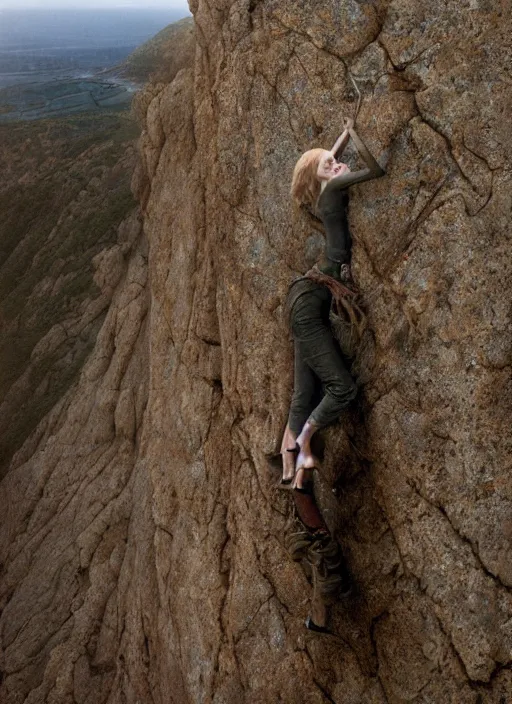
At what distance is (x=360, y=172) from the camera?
6.00 metres

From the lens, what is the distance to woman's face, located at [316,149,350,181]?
245 inches

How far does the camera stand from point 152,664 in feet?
34.2

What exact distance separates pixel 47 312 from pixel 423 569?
1898 centimetres

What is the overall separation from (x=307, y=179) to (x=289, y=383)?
7.55ft

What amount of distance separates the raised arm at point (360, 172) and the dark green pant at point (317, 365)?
1035 millimetres

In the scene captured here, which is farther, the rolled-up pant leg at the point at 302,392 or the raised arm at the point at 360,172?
the rolled-up pant leg at the point at 302,392

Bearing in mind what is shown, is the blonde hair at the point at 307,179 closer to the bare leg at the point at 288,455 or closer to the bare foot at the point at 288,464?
the bare leg at the point at 288,455

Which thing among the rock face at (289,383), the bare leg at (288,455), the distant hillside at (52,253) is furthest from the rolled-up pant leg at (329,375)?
the distant hillside at (52,253)

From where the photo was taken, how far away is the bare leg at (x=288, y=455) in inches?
267

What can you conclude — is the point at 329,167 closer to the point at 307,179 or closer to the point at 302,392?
the point at 307,179

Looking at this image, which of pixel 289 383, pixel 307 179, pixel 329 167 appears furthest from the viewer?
→ pixel 289 383

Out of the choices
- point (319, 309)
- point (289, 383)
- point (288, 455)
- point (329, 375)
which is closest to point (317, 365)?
point (329, 375)

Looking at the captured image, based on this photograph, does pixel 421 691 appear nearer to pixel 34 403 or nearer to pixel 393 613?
pixel 393 613

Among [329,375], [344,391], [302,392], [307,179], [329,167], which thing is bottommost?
[302,392]
